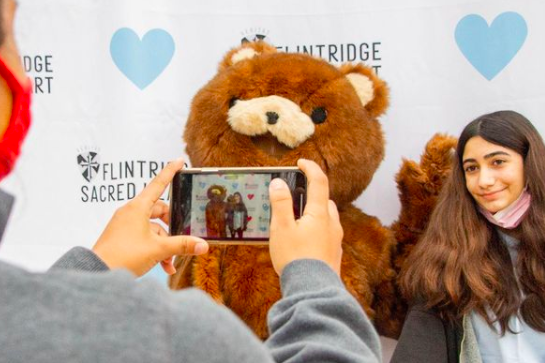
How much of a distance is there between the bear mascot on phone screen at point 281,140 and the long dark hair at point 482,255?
0.12 metres

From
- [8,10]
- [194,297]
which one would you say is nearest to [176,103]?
[8,10]

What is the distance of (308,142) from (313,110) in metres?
0.08

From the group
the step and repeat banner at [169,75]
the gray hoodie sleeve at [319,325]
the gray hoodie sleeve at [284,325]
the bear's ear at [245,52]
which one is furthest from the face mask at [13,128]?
the step and repeat banner at [169,75]

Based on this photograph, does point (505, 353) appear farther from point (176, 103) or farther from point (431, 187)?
point (176, 103)

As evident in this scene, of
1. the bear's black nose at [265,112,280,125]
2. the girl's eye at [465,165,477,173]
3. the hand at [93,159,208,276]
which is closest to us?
the hand at [93,159,208,276]

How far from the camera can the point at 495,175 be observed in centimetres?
143

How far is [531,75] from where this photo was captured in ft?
5.43

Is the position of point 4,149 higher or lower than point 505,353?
higher

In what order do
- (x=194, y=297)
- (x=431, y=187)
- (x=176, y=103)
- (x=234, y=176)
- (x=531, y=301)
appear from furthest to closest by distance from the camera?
(x=176, y=103) < (x=431, y=187) < (x=531, y=301) < (x=234, y=176) < (x=194, y=297)

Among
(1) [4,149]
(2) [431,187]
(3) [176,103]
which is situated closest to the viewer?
(1) [4,149]

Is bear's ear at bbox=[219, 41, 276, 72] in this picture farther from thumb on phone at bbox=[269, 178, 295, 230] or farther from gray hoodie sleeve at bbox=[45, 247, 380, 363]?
gray hoodie sleeve at bbox=[45, 247, 380, 363]

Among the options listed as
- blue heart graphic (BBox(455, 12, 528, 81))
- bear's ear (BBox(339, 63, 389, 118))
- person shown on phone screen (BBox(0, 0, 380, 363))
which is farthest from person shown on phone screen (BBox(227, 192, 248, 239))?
blue heart graphic (BBox(455, 12, 528, 81))

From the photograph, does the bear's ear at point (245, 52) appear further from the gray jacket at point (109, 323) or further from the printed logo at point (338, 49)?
the gray jacket at point (109, 323)

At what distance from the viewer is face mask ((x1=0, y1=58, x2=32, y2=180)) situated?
20.3 inches
